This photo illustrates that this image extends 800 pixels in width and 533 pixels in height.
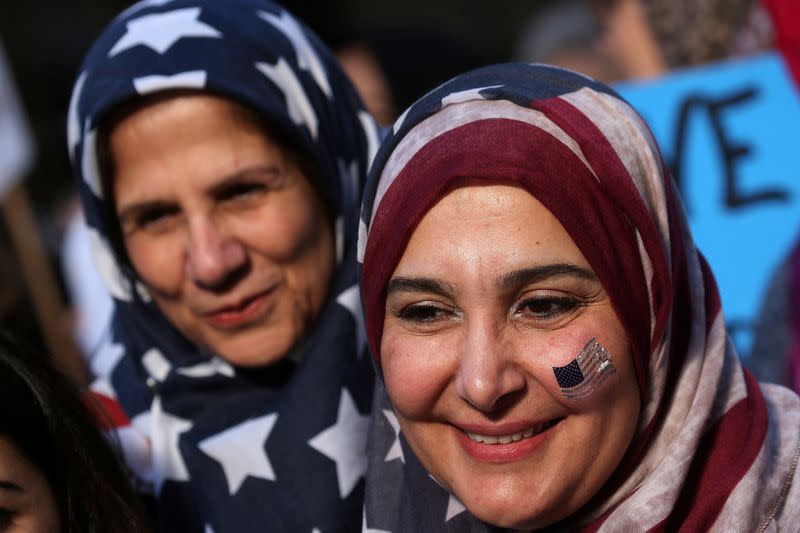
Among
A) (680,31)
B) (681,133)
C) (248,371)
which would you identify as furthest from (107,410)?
(680,31)

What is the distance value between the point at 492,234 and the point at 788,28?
66.8 inches

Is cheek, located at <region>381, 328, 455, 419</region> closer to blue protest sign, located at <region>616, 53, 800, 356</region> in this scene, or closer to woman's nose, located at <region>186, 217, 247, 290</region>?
woman's nose, located at <region>186, 217, 247, 290</region>

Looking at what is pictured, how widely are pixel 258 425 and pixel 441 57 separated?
308cm

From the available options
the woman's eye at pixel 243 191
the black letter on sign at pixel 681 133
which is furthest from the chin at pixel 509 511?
the black letter on sign at pixel 681 133

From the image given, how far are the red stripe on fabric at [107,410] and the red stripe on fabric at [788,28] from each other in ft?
7.14

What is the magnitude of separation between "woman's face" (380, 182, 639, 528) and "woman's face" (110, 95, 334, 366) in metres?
0.65

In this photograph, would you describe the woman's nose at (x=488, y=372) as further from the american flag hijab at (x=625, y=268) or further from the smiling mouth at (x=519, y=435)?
the american flag hijab at (x=625, y=268)

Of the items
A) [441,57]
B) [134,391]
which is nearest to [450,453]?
[134,391]

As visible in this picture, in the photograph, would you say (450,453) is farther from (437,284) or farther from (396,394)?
(437,284)

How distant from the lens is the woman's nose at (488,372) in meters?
2.06

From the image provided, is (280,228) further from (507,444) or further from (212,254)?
(507,444)

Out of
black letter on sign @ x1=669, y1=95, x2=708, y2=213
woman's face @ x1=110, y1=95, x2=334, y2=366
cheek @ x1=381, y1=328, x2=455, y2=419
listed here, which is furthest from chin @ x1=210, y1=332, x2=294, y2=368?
black letter on sign @ x1=669, y1=95, x2=708, y2=213

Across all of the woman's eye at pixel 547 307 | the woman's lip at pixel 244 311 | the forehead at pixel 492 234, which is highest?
the forehead at pixel 492 234

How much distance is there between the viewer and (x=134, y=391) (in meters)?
3.08
